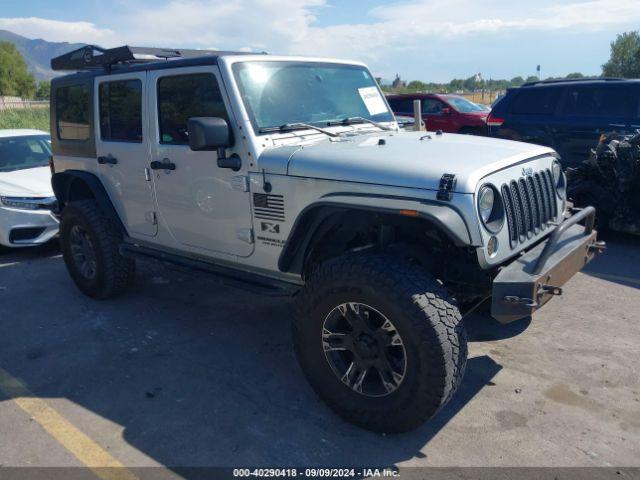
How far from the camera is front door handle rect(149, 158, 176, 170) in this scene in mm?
4070

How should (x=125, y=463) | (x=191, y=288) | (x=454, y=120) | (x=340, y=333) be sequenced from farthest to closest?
(x=454, y=120), (x=191, y=288), (x=340, y=333), (x=125, y=463)

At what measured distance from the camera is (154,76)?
4.17m

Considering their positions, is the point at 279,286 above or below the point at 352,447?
above

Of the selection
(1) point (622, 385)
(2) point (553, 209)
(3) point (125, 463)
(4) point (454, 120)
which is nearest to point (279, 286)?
(3) point (125, 463)

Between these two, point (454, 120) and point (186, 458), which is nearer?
point (186, 458)

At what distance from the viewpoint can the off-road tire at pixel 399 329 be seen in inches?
108

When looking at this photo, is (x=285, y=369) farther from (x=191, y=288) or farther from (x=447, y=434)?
(x=191, y=288)

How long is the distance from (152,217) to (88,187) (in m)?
1.14

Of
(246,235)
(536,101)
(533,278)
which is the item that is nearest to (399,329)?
(533,278)

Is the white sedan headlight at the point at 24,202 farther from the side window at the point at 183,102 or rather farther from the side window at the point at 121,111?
the side window at the point at 183,102

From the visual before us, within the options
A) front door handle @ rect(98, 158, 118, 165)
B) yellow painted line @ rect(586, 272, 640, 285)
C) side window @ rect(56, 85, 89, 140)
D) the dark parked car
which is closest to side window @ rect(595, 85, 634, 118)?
the dark parked car

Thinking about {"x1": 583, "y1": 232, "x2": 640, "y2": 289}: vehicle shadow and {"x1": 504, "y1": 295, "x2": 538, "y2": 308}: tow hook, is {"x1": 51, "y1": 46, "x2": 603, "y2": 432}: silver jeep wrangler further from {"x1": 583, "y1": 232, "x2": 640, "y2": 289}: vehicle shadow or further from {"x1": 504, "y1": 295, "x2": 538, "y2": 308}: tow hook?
{"x1": 583, "y1": 232, "x2": 640, "y2": 289}: vehicle shadow

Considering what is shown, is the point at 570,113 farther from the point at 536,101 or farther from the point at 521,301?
the point at 521,301

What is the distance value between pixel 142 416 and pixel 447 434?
1.80 meters
